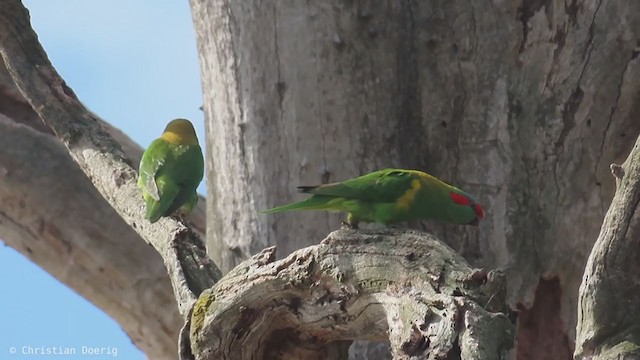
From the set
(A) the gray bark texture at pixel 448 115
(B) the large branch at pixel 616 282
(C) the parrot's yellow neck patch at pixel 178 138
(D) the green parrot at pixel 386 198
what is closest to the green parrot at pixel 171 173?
(C) the parrot's yellow neck patch at pixel 178 138

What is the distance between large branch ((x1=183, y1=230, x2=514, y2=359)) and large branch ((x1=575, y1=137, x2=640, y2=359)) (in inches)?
6.9

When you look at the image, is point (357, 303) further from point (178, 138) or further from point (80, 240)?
point (80, 240)

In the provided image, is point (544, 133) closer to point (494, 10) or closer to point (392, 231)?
point (494, 10)

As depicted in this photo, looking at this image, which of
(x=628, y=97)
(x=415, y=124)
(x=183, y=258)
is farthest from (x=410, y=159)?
(x=183, y=258)

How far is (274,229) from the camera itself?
11.0 feet

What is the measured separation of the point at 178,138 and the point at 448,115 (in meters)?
1.18

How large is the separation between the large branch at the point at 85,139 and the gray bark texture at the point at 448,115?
0.37 metres

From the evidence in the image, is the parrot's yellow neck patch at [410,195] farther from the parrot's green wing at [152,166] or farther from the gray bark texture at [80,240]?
the gray bark texture at [80,240]

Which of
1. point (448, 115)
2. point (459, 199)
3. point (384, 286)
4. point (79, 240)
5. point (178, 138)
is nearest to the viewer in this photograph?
point (384, 286)

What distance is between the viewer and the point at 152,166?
3646mm

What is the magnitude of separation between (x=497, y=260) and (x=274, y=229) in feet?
2.57

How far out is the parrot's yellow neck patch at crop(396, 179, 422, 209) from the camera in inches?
115

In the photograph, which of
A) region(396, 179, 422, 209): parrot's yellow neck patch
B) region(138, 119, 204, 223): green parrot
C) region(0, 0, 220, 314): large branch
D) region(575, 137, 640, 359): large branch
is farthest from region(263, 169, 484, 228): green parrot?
region(575, 137, 640, 359): large branch

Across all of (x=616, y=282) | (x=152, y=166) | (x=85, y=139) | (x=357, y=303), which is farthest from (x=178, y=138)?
(x=616, y=282)
